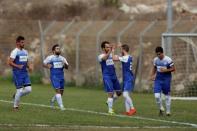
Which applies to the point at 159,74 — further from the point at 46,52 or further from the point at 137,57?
the point at 46,52

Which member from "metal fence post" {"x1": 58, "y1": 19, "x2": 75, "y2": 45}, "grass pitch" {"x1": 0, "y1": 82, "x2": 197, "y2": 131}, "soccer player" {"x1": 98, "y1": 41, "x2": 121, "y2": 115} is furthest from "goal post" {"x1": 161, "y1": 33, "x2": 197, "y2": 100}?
"metal fence post" {"x1": 58, "y1": 19, "x2": 75, "y2": 45}

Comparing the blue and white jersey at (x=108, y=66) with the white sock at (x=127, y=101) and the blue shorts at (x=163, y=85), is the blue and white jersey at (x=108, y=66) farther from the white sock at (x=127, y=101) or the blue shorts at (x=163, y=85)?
the blue shorts at (x=163, y=85)

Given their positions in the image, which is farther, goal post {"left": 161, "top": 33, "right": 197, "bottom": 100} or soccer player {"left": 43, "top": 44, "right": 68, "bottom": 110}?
goal post {"left": 161, "top": 33, "right": 197, "bottom": 100}

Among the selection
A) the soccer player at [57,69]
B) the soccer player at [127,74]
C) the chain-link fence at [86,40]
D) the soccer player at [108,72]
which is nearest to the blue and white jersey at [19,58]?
the soccer player at [57,69]

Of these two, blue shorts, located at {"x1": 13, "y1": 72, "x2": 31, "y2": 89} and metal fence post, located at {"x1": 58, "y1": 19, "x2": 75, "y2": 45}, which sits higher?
metal fence post, located at {"x1": 58, "y1": 19, "x2": 75, "y2": 45}

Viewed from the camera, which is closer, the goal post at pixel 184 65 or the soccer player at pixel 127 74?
the soccer player at pixel 127 74

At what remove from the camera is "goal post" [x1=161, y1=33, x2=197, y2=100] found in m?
30.9

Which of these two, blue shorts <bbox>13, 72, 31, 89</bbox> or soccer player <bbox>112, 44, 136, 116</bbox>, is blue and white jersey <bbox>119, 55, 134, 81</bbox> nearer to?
soccer player <bbox>112, 44, 136, 116</bbox>

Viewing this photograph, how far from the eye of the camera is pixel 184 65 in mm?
33188

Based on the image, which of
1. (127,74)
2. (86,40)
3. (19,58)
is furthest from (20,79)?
(86,40)

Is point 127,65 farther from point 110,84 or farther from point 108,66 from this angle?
point 110,84

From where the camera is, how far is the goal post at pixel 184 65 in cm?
3094

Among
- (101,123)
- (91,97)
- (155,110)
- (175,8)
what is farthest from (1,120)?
(175,8)

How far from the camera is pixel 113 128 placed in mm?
17859
